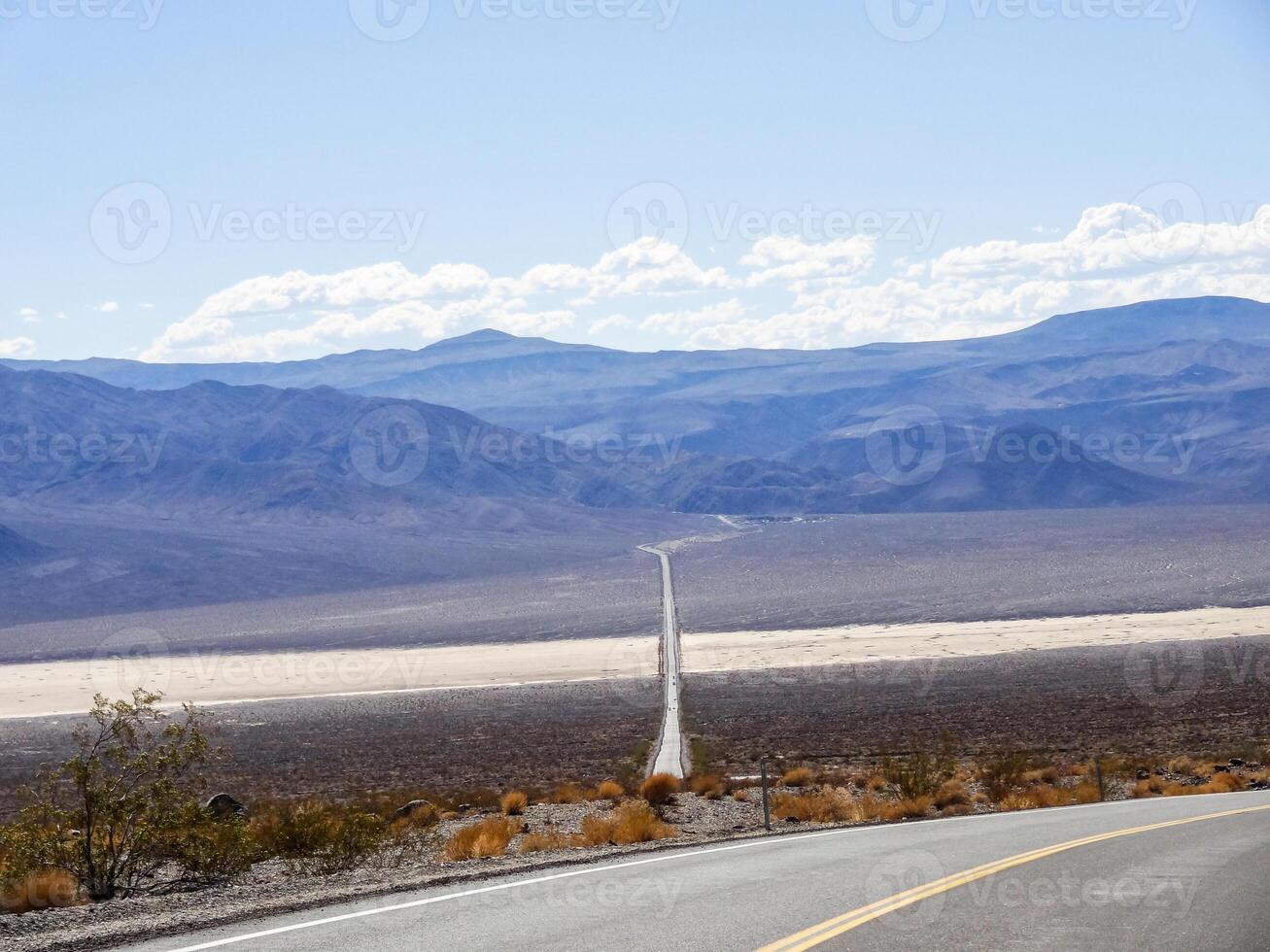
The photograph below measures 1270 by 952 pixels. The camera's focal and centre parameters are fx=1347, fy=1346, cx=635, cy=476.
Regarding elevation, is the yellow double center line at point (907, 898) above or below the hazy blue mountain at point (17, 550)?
below

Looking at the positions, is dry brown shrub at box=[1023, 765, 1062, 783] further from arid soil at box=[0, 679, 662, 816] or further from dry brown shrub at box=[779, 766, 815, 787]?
arid soil at box=[0, 679, 662, 816]

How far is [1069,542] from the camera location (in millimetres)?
132125

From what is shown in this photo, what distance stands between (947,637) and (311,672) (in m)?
32.0

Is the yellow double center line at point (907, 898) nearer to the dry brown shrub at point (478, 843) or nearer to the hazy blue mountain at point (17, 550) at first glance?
the dry brown shrub at point (478, 843)

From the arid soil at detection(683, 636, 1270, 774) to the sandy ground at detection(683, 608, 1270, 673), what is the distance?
10.7 feet

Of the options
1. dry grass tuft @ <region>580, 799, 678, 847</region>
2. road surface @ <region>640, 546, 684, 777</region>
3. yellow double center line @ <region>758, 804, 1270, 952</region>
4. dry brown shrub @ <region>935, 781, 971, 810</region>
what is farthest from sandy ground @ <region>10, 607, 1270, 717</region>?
yellow double center line @ <region>758, 804, 1270, 952</region>

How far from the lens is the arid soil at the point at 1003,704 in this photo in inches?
1308

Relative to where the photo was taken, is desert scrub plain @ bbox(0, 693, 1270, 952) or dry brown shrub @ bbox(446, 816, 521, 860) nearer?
desert scrub plain @ bbox(0, 693, 1270, 952)

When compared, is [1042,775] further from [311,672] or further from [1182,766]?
[311,672]

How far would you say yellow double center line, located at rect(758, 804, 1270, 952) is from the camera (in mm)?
7969

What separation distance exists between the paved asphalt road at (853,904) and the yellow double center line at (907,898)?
0.07 feet

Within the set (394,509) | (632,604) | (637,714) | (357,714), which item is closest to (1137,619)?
(632,604)

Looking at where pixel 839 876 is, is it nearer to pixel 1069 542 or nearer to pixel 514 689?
pixel 514 689

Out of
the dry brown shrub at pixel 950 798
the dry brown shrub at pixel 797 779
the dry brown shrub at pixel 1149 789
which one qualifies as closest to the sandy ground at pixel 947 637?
the dry brown shrub at pixel 797 779
